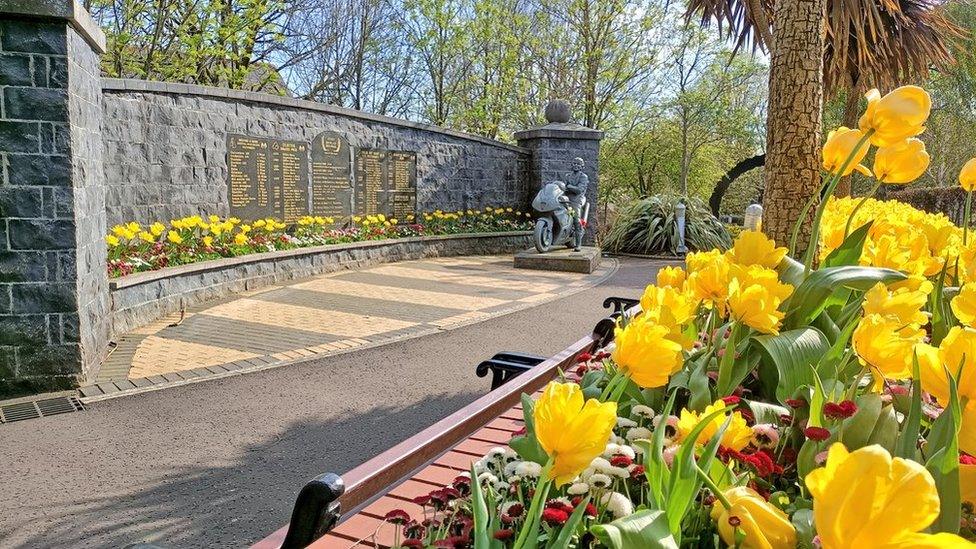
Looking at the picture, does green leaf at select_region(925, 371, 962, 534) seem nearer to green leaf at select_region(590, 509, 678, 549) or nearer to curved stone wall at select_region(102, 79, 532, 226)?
green leaf at select_region(590, 509, 678, 549)

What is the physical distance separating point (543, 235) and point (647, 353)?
1139 centimetres

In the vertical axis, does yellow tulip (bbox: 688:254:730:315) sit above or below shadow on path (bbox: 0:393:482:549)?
above

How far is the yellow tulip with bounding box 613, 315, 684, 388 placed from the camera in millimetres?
1279

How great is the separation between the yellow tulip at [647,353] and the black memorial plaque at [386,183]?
11.2 metres

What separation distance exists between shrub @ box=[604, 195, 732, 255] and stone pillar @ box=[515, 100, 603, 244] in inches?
33.8

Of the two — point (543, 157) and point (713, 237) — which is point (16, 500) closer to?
point (543, 157)

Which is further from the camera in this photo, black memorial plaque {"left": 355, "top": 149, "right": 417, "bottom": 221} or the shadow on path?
black memorial plaque {"left": 355, "top": 149, "right": 417, "bottom": 221}

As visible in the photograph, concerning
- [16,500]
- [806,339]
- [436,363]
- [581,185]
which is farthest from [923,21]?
[16,500]

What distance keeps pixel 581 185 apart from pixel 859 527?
12.7 meters

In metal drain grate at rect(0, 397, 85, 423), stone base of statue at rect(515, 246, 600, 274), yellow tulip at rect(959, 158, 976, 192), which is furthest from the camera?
stone base of statue at rect(515, 246, 600, 274)

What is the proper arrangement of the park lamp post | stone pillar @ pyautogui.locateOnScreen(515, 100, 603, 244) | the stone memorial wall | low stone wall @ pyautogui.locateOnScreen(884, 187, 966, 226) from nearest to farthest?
the stone memorial wall
low stone wall @ pyautogui.locateOnScreen(884, 187, 966, 226)
the park lamp post
stone pillar @ pyautogui.locateOnScreen(515, 100, 603, 244)

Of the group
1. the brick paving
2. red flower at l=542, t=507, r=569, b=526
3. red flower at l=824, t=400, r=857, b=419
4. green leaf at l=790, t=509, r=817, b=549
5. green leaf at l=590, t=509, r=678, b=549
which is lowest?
the brick paving

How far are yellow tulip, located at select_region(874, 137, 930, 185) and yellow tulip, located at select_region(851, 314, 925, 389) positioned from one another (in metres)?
0.72

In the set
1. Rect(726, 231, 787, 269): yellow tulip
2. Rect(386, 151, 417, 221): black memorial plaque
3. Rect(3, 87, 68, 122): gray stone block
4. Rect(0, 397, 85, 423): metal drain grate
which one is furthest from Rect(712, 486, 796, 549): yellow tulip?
Rect(386, 151, 417, 221): black memorial plaque
